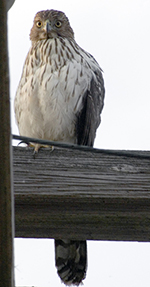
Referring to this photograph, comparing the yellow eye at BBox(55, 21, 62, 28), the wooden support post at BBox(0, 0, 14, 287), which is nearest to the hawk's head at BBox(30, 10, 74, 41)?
the yellow eye at BBox(55, 21, 62, 28)

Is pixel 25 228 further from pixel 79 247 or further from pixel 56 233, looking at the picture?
pixel 79 247

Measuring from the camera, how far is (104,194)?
188cm

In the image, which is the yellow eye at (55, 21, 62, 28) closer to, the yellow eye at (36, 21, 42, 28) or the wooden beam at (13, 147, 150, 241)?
the yellow eye at (36, 21, 42, 28)

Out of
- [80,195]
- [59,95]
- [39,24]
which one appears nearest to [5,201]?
[80,195]

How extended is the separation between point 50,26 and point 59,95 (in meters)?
1.06

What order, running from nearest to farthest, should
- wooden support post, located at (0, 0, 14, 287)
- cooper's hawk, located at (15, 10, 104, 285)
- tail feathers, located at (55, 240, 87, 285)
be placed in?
wooden support post, located at (0, 0, 14, 287)
tail feathers, located at (55, 240, 87, 285)
cooper's hawk, located at (15, 10, 104, 285)

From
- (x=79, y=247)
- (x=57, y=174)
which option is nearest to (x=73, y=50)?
(x=79, y=247)

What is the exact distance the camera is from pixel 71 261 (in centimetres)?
338

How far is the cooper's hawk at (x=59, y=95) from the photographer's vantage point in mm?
4352

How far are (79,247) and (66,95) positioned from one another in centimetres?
142

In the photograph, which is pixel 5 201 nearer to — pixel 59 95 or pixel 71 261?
pixel 71 261

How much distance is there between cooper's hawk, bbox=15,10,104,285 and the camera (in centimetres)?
435

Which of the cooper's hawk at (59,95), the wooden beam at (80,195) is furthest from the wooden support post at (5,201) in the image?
the cooper's hawk at (59,95)

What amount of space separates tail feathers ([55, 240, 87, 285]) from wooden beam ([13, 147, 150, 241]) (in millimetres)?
885
